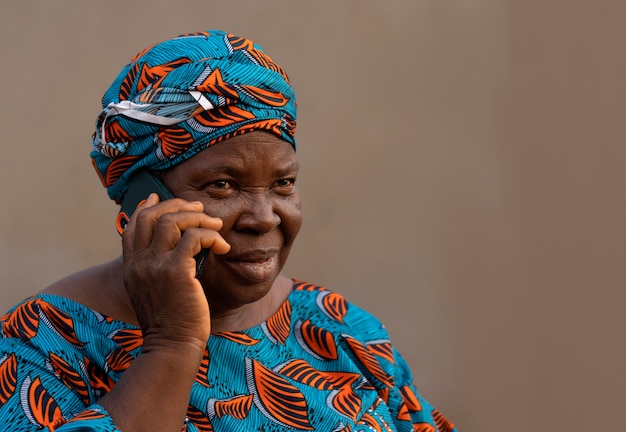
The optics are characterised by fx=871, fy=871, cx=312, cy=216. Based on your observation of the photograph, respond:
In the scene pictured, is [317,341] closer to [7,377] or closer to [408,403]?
[408,403]

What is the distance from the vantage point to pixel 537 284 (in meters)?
4.45

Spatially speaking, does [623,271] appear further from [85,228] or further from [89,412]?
[89,412]

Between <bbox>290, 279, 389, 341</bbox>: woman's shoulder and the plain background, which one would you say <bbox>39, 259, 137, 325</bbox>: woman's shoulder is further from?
the plain background

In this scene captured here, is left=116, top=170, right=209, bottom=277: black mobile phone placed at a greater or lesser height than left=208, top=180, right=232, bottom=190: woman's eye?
lesser

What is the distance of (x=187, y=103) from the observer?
239 cm

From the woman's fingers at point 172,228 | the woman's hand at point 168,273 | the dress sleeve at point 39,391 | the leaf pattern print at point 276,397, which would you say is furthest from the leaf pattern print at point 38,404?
the leaf pattern print at point 276,397

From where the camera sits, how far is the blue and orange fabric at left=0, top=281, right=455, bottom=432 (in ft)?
7.34

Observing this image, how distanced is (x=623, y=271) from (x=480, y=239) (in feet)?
2.35

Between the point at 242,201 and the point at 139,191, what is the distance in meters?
0.31

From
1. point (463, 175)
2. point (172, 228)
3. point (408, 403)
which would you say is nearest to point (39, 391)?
point (172, 228)

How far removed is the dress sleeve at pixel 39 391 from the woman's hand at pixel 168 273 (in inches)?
9.9

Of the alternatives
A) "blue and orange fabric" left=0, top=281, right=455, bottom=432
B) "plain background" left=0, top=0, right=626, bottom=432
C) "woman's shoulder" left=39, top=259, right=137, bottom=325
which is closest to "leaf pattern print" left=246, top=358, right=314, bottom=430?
"blue and orange fabric" left=0, top=281, right=455, bottom=432

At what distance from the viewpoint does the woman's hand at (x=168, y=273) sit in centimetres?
215

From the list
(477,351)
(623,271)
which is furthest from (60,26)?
(623,271)
